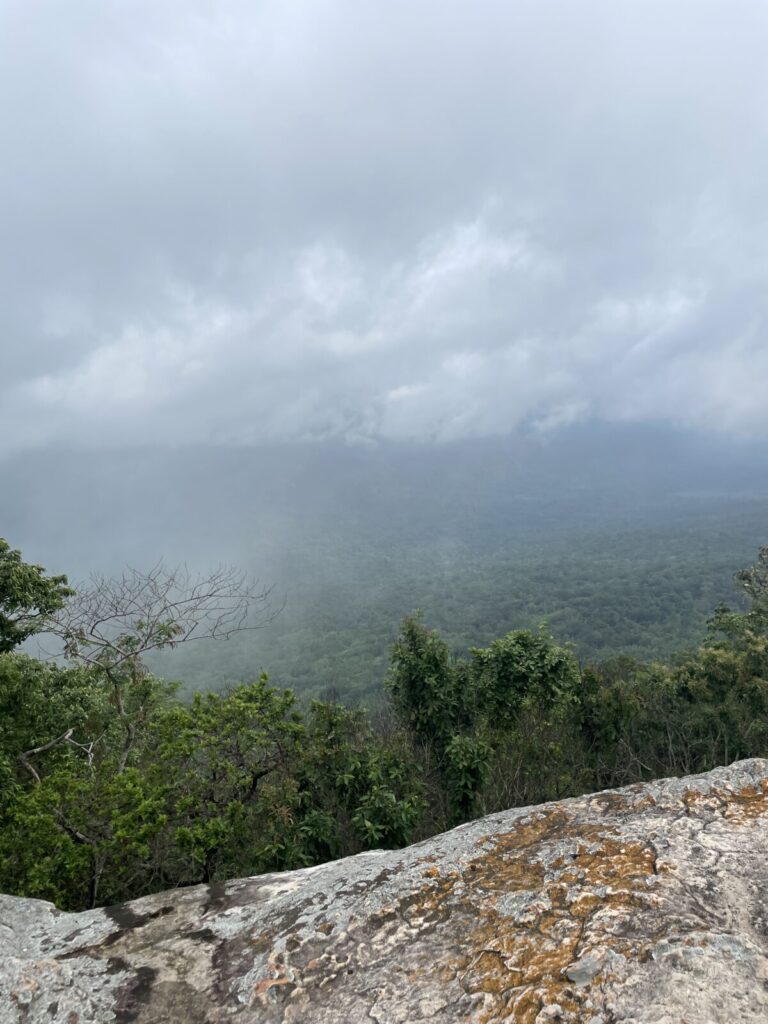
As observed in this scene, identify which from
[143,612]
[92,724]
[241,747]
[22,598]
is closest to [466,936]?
[241,747]

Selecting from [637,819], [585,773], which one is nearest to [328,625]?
[585,773]

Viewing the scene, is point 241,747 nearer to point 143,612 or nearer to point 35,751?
point 143,612

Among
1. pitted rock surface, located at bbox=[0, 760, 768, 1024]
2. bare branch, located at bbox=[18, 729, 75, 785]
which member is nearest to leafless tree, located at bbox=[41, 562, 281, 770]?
bare branch, located at bbox=[18, 729, 75, 785]

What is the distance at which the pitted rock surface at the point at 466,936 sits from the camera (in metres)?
3.02

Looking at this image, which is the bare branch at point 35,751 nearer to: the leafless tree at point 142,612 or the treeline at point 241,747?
the treeline at point 241,747

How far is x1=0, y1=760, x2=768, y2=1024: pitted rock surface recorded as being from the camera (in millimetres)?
3023

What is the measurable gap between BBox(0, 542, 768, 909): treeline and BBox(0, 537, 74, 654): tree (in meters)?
0.04

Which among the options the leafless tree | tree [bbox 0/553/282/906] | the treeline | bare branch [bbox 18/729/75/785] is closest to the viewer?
tree [bbox 0/553/282/906]

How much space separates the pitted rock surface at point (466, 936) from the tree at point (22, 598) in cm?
1010

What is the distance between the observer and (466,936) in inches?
142

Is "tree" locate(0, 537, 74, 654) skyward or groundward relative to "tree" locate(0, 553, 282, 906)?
skyward

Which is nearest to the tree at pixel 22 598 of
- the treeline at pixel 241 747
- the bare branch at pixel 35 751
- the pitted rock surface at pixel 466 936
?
the treeline at pixel 241 747

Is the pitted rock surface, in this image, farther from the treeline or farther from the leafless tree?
the leafless tree

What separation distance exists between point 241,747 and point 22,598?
6.47m
